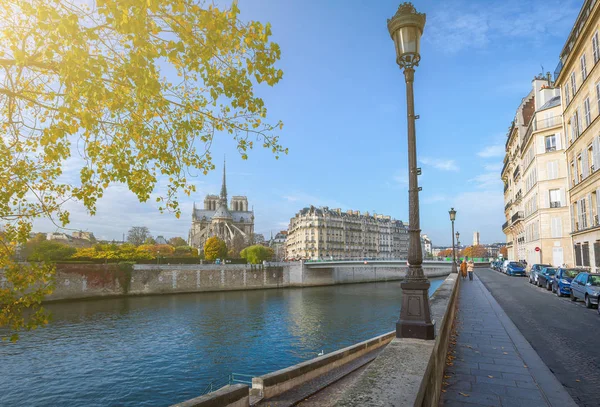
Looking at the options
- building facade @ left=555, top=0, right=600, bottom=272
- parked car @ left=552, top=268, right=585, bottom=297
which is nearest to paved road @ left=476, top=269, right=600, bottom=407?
parked car @ left=552, top=268, right=585, bottom=297

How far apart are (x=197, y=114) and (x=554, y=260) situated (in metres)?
38.7

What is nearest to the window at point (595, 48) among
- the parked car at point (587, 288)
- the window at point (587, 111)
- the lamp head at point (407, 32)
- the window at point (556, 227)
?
the window at point (587, 111)

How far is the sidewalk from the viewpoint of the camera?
16.8 feet

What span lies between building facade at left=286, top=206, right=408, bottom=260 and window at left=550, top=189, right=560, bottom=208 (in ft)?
205

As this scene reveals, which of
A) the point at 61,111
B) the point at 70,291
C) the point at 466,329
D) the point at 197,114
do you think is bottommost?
the point at 70,291

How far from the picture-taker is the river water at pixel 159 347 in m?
14.9

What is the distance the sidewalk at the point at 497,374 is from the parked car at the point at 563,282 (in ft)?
39.1

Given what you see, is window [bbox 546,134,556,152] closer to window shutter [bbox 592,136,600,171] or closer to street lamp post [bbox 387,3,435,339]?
window shutter [bbox 592,136,600,171]

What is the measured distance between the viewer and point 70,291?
42.0 meters

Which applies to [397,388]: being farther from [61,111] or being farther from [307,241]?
[307,241]

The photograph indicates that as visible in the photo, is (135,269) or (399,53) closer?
(399,53)

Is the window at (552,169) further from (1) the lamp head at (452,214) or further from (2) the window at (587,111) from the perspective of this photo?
(1) the lamp head at (452,214)

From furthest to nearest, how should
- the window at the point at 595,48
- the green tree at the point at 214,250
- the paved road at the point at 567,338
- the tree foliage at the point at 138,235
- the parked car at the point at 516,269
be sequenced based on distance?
1. the tree foliage at the point at 138,235
2. the green tree at the point at 214,250
3. the parked car at the point at 516,269
4. the window at the point at 595,48
5. the paved road at the point at 567,338

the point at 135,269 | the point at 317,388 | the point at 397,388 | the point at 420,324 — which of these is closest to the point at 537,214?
the point at 317,388
